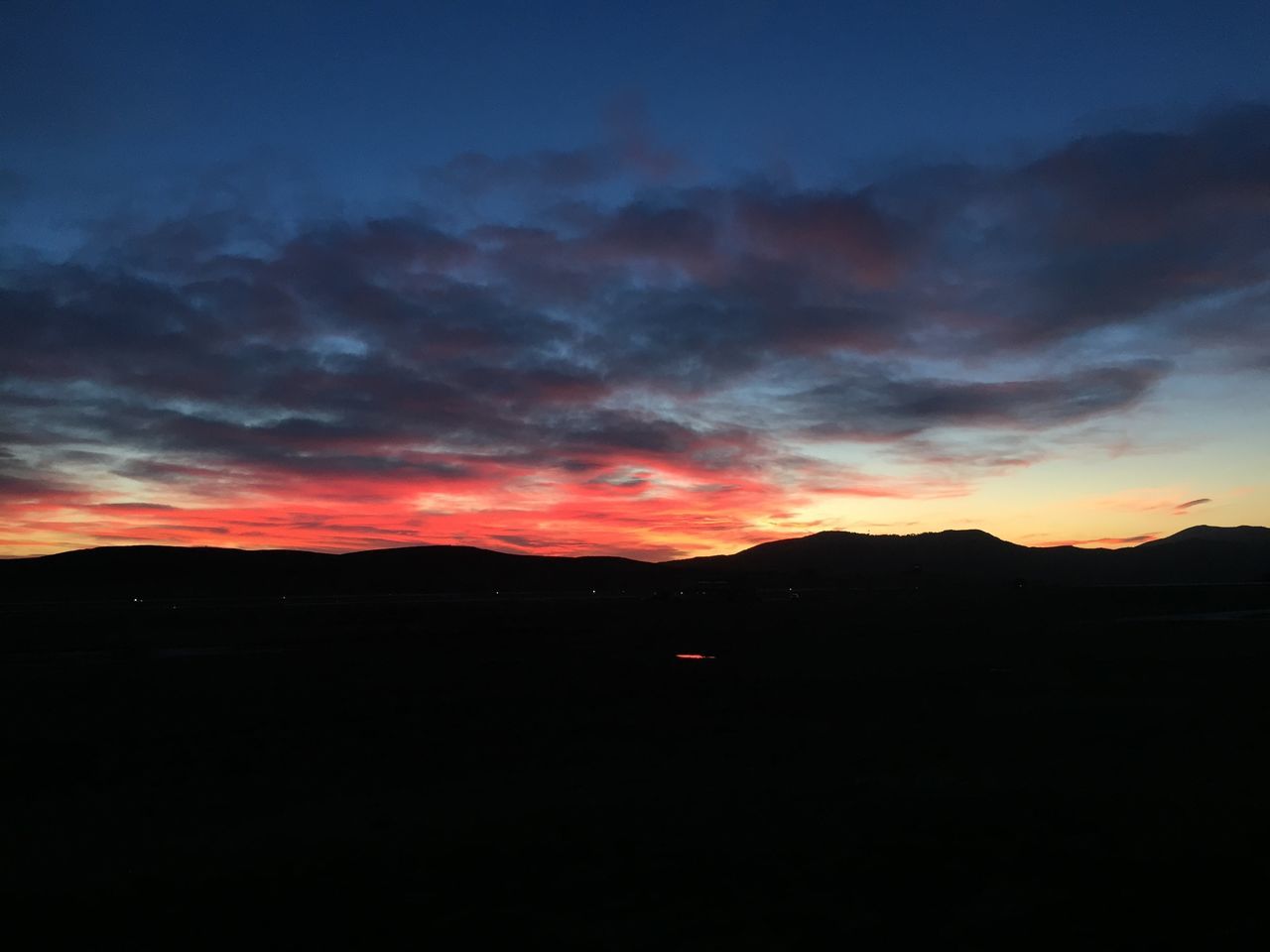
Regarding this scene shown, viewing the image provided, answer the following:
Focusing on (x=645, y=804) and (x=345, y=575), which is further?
(x=345, y=575)

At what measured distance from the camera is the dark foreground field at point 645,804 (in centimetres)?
854

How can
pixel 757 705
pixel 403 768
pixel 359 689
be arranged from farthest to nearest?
1. pixel 359 689
2. pixel 757 705
3. pixel 403 768

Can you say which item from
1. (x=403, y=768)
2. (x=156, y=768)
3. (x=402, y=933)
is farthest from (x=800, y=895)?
(x=156, y=768)

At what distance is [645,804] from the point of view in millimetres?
12695

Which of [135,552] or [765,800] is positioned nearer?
[765,800]

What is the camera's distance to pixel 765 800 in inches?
501

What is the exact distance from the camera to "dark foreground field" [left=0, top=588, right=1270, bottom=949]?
8.54 meters

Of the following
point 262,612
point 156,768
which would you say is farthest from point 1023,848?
point 262,612

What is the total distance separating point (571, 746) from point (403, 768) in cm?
314

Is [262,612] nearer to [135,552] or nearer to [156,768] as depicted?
[156,768]

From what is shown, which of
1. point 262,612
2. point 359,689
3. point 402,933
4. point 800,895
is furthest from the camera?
point 262,612

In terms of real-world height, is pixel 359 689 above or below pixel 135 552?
below

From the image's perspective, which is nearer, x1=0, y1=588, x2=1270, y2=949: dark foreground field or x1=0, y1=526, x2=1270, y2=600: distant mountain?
x1=0, y1=588, x2=1270, y2=949: dark foreground field

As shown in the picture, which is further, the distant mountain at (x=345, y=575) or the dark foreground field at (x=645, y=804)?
the distant mountain at (x=345, y=575)
